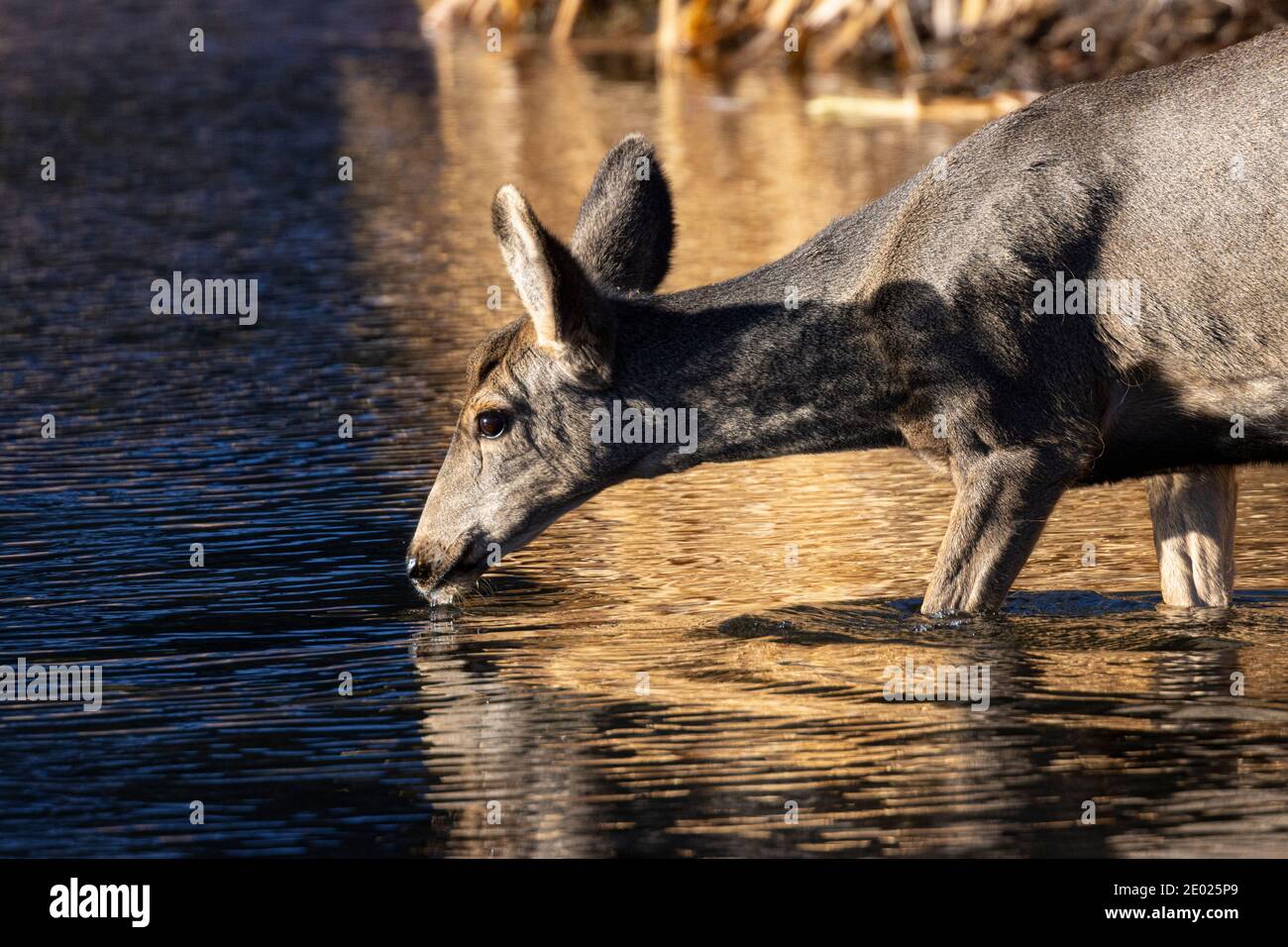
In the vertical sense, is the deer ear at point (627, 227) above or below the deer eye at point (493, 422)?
above

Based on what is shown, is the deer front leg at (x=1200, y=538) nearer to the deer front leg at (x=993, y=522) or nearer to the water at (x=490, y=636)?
the water at (x=490, y=636)

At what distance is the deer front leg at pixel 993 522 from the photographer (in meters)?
8.70

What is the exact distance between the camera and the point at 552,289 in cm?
861

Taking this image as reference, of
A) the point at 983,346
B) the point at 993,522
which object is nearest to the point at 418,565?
the point at 993,522

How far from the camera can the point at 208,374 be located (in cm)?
1449

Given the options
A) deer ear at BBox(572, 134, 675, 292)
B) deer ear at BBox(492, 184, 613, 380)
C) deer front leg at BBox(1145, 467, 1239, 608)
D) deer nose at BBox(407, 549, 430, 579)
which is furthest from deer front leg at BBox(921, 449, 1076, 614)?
deer nose at BBox(407, 549, 430, 579)

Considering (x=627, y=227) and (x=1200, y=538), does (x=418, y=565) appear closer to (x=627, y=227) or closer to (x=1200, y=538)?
(x=627, y=227)

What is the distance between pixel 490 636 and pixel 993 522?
2.13 m

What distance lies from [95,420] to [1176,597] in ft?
21.6

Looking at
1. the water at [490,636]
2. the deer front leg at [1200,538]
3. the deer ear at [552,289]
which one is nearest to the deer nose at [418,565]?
the water at [490,636]

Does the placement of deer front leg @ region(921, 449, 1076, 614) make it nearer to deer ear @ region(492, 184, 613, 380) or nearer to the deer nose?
deer ear @ region(492, 184, 613, 380)
